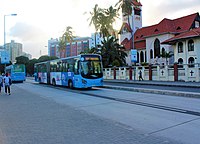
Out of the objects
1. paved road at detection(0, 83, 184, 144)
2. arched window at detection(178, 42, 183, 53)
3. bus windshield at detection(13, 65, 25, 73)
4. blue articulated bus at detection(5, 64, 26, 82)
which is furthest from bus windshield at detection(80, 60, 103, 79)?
arched window at detection(178, 42, 183, 53)

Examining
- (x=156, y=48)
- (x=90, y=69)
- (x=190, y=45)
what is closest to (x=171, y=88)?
(x=90, y=69)

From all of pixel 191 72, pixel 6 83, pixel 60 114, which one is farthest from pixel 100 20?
pixel 60 114

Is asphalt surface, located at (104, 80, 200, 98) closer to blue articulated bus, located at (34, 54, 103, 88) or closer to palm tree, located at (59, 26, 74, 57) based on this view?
blue articulated bus, located at (34, 54, 103, 88)

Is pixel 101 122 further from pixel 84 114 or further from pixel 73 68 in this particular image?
pixel 73 68

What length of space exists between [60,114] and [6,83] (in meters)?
11.7

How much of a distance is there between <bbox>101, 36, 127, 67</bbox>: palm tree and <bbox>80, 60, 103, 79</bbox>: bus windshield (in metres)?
29.9

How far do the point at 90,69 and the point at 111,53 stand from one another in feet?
105

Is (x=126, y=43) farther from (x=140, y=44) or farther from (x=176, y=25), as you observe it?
(x=176, y=25)

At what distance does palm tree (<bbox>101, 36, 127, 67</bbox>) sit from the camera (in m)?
53.5

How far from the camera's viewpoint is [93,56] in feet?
74.0

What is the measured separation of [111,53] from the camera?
176ft

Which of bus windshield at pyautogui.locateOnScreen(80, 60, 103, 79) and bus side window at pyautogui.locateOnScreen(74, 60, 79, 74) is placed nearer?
bus windshield at pyautogui.locateOnScreen(80, 60, 103, 79)

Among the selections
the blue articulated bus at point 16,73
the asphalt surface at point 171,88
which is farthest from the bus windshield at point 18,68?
the asphalt surface at point 171,88

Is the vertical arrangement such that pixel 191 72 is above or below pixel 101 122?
above
